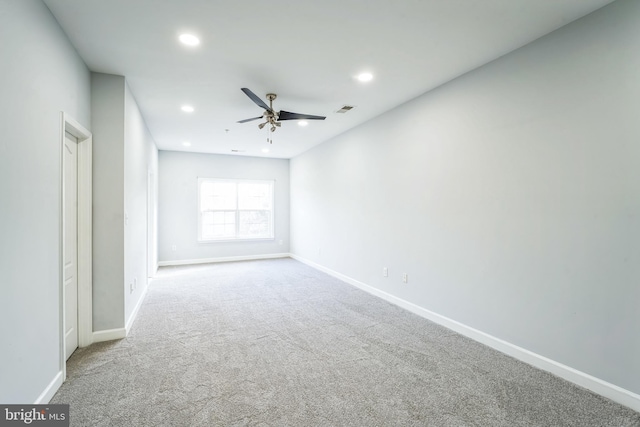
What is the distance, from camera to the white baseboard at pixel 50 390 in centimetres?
199

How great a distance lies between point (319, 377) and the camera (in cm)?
241

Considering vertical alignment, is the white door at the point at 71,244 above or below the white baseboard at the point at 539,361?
above

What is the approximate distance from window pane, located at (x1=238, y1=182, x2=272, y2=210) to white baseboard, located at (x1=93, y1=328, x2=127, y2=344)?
4.92 m

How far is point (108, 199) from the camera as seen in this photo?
3.11 metres

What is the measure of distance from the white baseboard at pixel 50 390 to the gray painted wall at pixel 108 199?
90cm

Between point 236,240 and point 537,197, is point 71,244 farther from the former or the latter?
point 236,240

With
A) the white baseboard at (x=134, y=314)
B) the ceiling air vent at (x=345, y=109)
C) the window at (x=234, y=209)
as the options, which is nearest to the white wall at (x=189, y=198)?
the window at (x=234, y=209)

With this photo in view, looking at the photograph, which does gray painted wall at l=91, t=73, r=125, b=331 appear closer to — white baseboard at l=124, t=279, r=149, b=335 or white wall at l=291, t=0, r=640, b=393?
white baseboard at l=124, t=279, r=149, b=335

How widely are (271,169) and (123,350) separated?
5789 millimetres

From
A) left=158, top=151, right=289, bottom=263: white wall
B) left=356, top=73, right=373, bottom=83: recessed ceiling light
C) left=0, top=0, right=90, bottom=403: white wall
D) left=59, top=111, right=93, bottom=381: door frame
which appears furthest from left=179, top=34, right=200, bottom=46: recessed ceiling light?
left=158, top=151, right=289, bottom=263: white wall

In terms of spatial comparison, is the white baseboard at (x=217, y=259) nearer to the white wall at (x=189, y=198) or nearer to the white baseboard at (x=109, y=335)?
the white wall at (x=189, y=198)

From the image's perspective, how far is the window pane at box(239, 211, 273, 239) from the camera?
7.92m

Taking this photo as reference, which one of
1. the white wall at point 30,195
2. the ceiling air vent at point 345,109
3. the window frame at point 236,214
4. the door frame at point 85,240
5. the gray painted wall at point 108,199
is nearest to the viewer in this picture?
the white wall at point 30,195

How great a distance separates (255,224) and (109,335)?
16.5 feet
